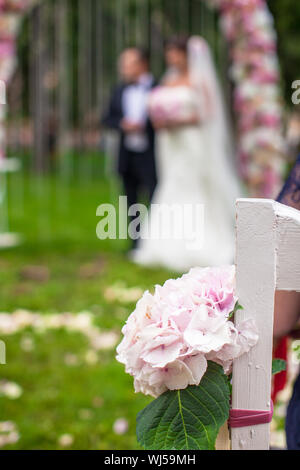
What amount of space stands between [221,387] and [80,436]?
1813 millimetres

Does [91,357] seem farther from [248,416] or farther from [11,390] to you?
[248,416]

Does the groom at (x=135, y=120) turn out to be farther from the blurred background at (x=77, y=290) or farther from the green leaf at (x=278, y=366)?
the green leaf at (x=278, y=366)

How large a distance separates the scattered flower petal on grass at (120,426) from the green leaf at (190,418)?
179 centimetres

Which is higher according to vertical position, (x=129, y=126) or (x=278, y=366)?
(x=129, y=126)

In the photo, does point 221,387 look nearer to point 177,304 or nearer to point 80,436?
point 177,304

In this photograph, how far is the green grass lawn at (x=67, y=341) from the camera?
283 centimetres

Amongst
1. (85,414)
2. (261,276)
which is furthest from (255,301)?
(85,414)

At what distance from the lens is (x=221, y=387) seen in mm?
1017

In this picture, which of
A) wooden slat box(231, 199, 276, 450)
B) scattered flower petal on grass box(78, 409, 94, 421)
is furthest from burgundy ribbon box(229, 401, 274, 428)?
scattered flower petal on grass box(78, 409, 94, 421)

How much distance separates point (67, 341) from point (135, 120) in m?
3.14

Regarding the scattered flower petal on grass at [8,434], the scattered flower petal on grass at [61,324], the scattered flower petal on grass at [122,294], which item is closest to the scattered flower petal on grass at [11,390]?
the scattered flower petal on grass at [8,434]

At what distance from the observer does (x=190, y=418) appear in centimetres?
101

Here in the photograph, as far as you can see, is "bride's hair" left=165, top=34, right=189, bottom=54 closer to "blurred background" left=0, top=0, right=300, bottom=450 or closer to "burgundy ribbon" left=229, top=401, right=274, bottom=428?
"blurred background" left=0, top=0, right=300, bottom=450

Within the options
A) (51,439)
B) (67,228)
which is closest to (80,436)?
(51,439)
